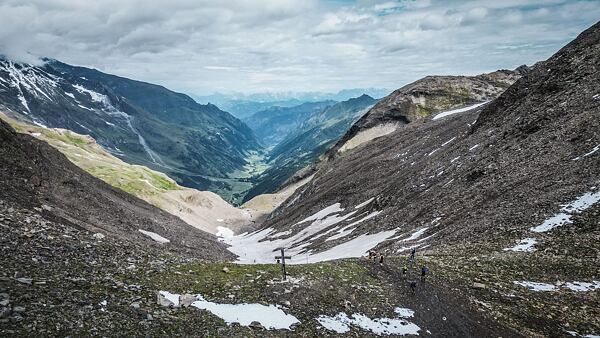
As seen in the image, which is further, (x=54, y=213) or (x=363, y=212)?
(x=363, y=212)

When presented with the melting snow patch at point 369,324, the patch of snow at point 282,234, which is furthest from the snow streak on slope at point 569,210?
the patch of snow at point 282,234

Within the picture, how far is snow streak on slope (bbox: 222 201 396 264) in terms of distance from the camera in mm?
50500

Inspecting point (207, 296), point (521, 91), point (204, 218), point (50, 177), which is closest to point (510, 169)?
point (521, 91)

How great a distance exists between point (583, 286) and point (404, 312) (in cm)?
1188

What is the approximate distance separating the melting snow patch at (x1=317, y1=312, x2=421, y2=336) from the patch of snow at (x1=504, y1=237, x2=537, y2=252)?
548 inches

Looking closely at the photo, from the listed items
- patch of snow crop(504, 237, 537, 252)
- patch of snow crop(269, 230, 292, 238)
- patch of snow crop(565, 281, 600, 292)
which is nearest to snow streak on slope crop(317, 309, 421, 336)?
patch of snow crop(565, 281, 600, 292)

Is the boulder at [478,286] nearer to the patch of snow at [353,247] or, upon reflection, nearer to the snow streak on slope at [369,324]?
the snow streak on slope at [369,324]

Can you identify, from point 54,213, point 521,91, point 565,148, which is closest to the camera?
point 54,213

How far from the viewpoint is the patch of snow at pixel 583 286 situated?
81.1ft

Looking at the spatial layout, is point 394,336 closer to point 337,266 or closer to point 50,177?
point 337,266

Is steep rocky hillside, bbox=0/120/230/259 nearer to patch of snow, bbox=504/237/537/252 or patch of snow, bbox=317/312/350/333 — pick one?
patch of snow, bbox=317/312/350/333

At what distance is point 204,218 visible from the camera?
150 metres

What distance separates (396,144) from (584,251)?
7892 centimetres

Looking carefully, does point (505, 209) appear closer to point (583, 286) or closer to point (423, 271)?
point (583, 286)
